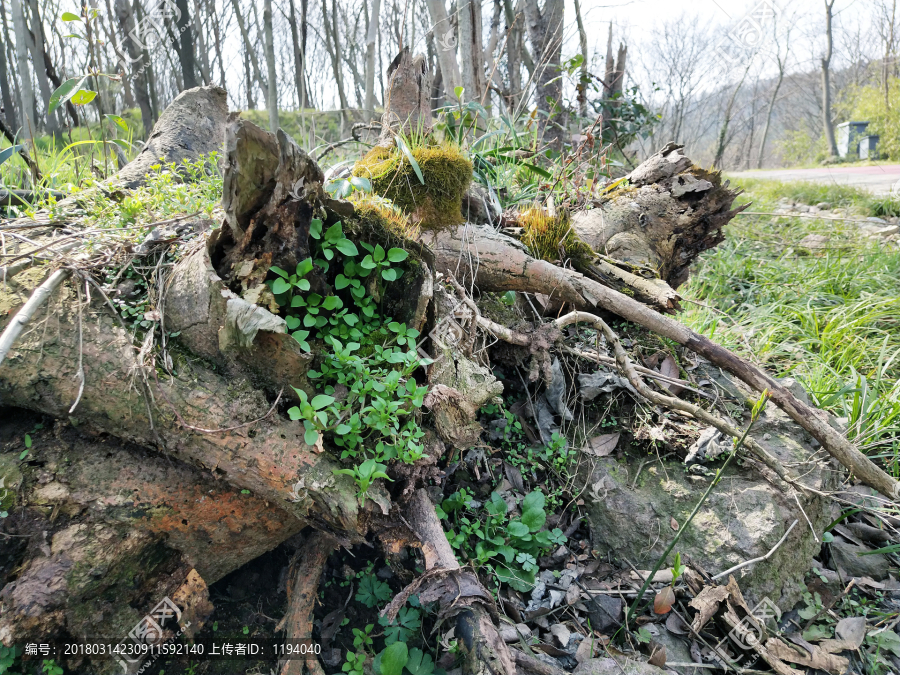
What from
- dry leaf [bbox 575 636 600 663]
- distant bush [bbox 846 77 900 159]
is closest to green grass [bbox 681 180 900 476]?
dry leaf [bbox 575 636 600 663]

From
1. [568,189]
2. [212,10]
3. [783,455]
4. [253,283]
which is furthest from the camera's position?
[212,10]

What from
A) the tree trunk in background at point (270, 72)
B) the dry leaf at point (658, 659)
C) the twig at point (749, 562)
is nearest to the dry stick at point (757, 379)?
the twig at point (749, 562)

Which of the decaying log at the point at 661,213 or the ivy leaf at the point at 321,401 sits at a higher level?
the decaying log at the point at 661,213

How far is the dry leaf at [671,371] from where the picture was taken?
2750 millimetres

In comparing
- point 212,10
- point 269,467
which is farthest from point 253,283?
point 212,10

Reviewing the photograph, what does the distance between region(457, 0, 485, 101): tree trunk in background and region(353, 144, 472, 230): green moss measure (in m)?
3.29

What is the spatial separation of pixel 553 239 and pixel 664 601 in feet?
6.22

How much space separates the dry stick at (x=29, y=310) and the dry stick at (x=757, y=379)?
7.37 ft

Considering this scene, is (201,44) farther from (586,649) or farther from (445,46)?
(586,649)

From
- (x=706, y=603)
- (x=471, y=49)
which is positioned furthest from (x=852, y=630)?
(x=471, y=49)

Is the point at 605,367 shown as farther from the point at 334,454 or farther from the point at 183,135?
the point at 183,135

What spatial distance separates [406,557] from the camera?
1.92m

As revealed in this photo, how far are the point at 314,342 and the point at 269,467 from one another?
0.45m

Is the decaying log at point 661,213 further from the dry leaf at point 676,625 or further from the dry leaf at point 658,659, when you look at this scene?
the dry leaf at point 658,659
